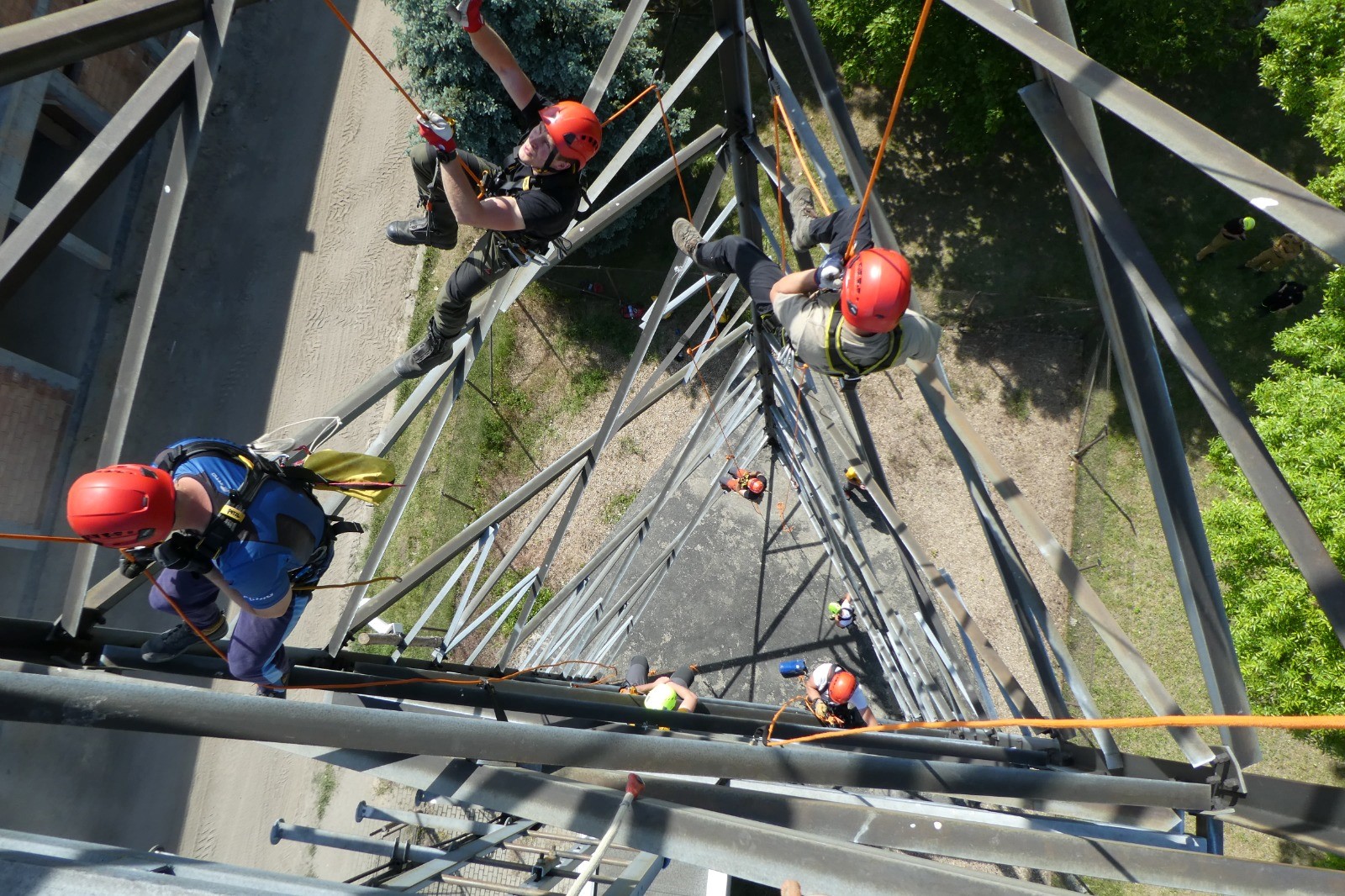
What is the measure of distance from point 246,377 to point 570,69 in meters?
8.29

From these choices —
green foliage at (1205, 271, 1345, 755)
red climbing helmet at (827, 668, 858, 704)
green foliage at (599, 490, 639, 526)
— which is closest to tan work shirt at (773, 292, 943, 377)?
red climbing helmet at (827, 668, 858, 704)

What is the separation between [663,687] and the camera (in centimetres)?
897

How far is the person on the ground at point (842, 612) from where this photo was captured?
40.6 feet

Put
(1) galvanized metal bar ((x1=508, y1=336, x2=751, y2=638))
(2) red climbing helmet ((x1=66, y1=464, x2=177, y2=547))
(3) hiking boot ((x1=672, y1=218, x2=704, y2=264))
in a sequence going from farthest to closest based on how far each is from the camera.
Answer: (1) galvanized metal bar ((x1=508, y1=336, x2=751, y2=638)) → (3) hiking boot ((x1=672, y1=218, x2=704, y2=264)) → (2) red climbing helmet ((x1=66, y1=464, x2=177, y2=547))

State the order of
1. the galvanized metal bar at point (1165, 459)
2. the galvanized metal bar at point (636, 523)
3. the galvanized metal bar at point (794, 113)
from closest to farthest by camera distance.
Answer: the galvanized metal bar at point (1165, 459) < the galvanized metal bar at point (794, 113) < the galvanized metal bar at point (636, 523)

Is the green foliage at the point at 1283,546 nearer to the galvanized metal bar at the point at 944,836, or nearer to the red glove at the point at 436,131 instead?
the galvanized metal bar at the point at 944,836

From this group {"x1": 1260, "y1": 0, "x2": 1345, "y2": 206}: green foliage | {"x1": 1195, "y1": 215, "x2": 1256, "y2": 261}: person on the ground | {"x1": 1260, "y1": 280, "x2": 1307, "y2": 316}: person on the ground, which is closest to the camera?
{"x1": 1260, "y1": 0, "x2": 1345, "y2": 206}: green foliage

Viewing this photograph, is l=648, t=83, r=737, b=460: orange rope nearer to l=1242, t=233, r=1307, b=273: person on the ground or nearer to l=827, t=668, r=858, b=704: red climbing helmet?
l=827, t=668, r=858, b=704: red climbing helmet

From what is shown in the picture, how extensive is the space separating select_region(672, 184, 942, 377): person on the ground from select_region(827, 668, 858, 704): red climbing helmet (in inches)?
234

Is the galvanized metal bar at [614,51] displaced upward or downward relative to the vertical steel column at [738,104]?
downward

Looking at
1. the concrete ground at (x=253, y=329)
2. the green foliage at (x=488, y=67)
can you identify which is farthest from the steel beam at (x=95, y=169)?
the concrete ground at (x=253, y=329)

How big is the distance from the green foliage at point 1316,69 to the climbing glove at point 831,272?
9.63 metres

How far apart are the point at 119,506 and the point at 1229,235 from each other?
680 inches

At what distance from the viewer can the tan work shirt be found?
15.8 feet
